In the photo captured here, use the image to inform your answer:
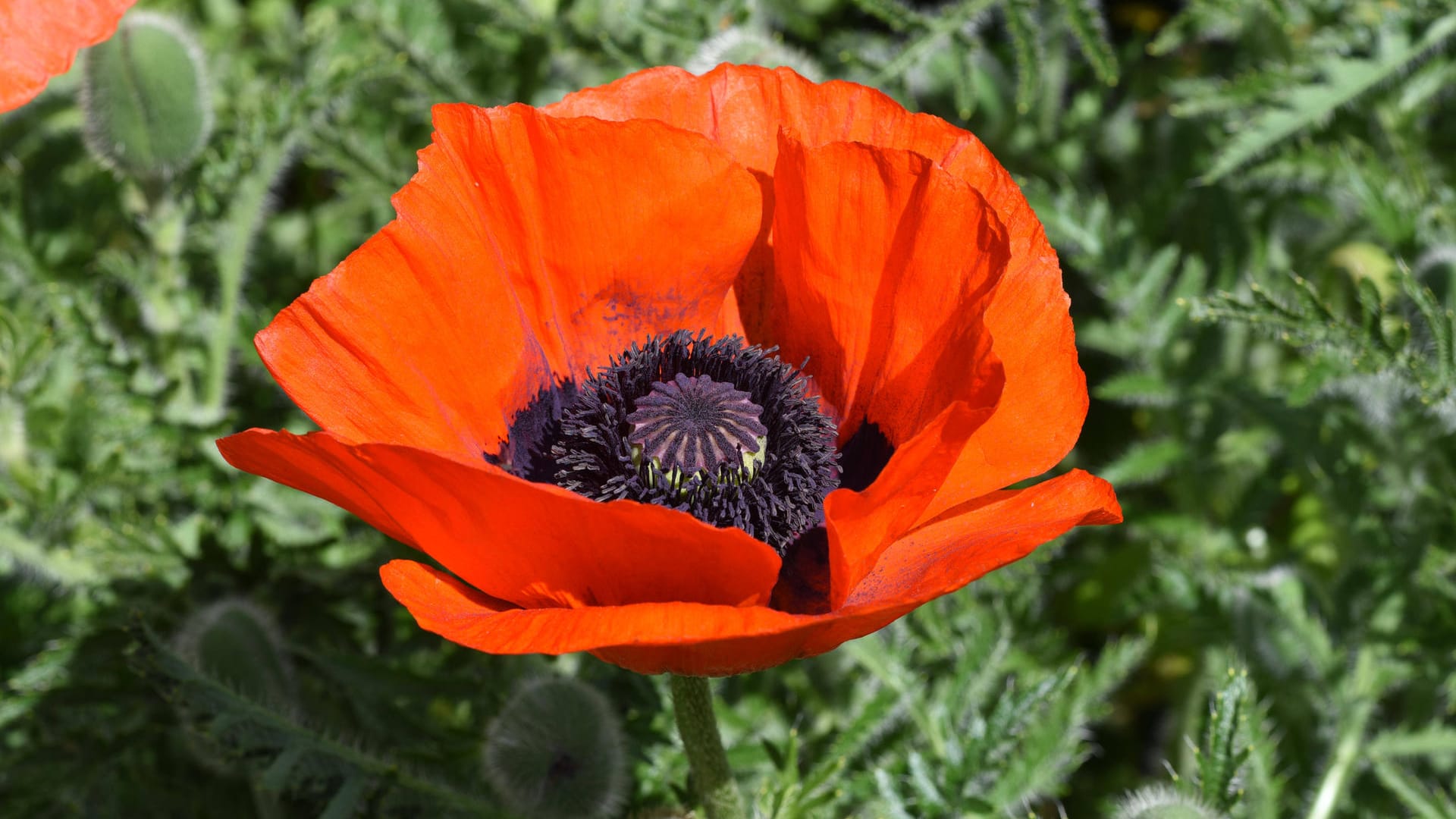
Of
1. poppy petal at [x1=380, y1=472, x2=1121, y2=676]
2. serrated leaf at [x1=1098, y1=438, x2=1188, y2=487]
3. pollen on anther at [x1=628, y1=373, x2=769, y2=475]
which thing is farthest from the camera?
serrated leaf at [x1=1098, y1=438, x2=1188, y2=487]

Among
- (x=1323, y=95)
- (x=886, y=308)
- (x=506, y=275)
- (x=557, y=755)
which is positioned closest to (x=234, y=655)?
(x=557, y=755)

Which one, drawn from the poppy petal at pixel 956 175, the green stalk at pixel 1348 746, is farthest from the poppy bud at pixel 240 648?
the green stalk at pixel 1348 746

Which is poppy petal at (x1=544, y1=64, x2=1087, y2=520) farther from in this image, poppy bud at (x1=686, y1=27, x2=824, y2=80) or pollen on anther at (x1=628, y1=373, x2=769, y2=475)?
poppy bud at (x1=686, y1=27, x2=824, y2=80)

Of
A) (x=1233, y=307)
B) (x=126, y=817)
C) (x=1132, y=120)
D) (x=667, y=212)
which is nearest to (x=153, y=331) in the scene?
(x=126, y=817)

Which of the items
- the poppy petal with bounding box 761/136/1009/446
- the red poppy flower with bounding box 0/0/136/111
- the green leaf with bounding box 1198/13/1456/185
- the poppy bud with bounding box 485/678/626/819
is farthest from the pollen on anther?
the green leaf with bounding box 1198/13/1456/185

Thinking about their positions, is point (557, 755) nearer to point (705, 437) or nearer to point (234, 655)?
point (705, 437)

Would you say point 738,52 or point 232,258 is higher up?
point 738,52

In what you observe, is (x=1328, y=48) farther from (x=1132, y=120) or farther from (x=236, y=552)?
(x=236, y=552)
